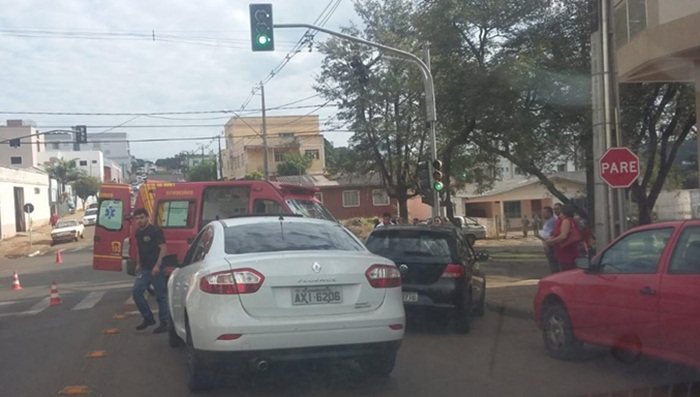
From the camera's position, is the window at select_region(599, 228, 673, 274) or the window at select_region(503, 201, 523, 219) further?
the window at select_region(503, 201, 523, 219)

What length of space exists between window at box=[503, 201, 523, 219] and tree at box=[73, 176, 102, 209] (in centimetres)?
5326

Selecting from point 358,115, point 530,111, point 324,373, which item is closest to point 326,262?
point 324,373

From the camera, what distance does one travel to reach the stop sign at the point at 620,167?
1240 centimetres

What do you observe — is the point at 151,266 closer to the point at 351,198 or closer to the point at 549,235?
the point at 549,235

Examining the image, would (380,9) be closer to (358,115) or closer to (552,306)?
(358,115)

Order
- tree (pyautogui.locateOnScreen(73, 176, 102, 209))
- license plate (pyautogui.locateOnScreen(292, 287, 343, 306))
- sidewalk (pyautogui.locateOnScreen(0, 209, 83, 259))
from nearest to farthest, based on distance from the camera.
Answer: license plate (pyautogui.locateOnScreen(292, 287, 343, 306)), sidewalk (pyautogui.locateOnScreen(0, 209, 83, 259)), tree (pyautogui.locateOnScreen(73, 176, 102, 209))

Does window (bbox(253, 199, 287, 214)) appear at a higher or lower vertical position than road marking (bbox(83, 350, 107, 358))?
higher

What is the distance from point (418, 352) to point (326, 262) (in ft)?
10.5

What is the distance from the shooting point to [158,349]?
10.2 m

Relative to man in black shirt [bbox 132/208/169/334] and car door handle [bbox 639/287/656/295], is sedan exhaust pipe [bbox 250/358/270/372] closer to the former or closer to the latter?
car door handle [bbox 639/287/656/295]

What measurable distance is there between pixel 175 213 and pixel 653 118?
14.0 metres

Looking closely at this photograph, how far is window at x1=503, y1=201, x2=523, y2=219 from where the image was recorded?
184 feet

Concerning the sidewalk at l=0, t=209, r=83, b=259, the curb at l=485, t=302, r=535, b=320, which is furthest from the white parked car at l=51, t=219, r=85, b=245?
the curb at l=485, t=302, r=535, b=320

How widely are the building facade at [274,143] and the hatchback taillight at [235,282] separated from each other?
61735 mm
